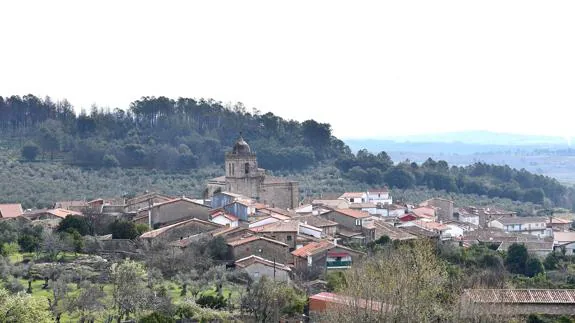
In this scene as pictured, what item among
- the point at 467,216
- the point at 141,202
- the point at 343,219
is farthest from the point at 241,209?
the point at 467,216

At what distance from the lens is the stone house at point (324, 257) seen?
36.4m

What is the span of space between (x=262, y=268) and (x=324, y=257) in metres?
3.63

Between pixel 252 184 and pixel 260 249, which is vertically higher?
pixel 252 184

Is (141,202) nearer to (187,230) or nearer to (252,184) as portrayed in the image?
(252,184)

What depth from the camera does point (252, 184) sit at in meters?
53.3

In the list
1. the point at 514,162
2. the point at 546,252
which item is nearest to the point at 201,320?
the point at 546,252

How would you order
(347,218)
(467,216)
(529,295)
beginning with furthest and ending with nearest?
(467,216) → (347,218) → (529,295)

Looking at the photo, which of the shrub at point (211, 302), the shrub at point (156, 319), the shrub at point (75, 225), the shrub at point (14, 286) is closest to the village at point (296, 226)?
the shrub at point (75, 225)

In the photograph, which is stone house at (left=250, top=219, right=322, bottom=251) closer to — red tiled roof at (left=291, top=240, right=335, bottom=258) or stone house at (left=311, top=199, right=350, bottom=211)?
red tiled roof at (left=291, top=240, right=335, bottom=258)

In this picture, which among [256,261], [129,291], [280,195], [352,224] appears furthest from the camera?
[280,195]

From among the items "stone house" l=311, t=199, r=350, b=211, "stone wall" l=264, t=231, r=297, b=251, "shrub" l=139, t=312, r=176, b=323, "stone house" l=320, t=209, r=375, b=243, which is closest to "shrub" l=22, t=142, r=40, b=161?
"stone house" l=311, t=199, r=350, b=211

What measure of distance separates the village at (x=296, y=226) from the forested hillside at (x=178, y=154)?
13.6m

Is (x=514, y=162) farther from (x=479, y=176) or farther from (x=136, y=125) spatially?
(x=136, y=125)

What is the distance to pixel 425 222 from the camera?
51156 millimetres
